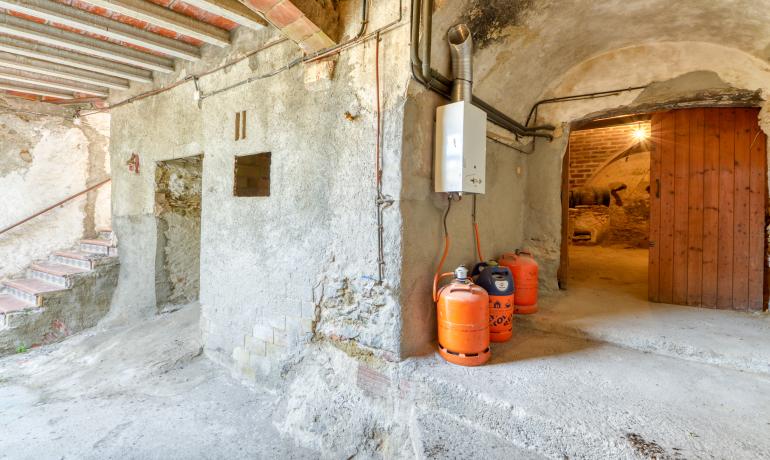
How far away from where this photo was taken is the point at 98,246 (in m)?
5.12

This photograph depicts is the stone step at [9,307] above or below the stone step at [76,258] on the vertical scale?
below

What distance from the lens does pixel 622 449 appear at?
1495mm

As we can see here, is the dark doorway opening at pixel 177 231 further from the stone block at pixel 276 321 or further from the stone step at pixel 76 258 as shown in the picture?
the stone block at pixel 276 321

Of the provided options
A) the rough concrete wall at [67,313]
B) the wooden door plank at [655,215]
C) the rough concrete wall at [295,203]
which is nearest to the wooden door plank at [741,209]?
the wooden door plank at [655,215]

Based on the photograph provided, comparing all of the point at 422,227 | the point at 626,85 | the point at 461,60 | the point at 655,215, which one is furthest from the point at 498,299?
the point at 626,85

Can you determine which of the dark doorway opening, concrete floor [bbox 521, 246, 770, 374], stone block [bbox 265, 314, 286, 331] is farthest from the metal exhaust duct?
the dark doorway opening

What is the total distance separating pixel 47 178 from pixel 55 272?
66.7 inches

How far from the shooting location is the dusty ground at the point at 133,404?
2414mm

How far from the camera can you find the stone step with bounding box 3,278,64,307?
14.2 ft

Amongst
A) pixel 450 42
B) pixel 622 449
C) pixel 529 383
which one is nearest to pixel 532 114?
pixel 450 42

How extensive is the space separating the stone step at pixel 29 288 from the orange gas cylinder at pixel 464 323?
5045 mm

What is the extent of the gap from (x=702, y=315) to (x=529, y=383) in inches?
→ 86.7

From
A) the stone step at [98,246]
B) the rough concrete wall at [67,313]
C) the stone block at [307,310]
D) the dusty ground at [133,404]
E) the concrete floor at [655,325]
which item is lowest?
the dusty ground at [133,404]

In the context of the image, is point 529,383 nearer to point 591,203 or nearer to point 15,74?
point 15,74
